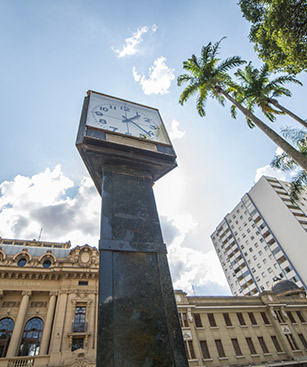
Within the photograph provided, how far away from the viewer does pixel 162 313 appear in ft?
8.43

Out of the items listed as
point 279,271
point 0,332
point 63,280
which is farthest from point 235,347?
point 279,271

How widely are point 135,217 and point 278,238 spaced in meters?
50.0

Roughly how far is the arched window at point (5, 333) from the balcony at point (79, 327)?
5112 mm

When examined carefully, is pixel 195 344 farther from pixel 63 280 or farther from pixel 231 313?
pixel 63 280

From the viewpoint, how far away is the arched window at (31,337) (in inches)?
669

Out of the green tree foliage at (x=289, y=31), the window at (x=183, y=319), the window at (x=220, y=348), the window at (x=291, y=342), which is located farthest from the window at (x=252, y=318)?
the green tree foliage at (x=289, y=31)

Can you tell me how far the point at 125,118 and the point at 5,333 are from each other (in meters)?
22.1

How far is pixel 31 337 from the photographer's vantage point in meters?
17.8

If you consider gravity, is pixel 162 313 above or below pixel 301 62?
below

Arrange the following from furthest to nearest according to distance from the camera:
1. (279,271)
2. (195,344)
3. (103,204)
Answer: (279,271), (195,344), (103,204)

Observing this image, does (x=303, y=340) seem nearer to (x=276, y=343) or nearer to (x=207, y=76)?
(x=276, y=343)

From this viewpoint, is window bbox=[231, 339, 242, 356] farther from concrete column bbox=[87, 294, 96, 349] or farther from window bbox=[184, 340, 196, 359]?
concrete column bbox=[87, 294, 96, 349]

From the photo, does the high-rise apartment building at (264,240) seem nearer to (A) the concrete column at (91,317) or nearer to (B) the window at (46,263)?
(A) the concrete column at (91,317)

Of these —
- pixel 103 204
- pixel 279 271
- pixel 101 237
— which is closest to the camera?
pixel 101 237
